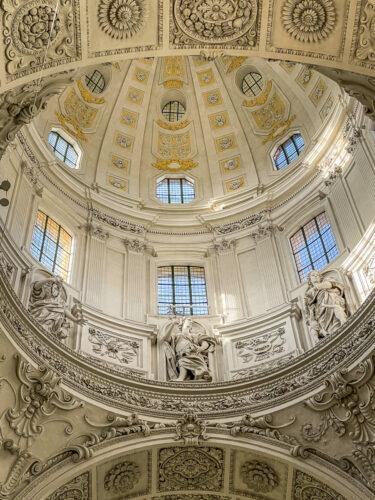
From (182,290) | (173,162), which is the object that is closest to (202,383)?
(182,290)

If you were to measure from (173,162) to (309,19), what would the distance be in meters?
15.7

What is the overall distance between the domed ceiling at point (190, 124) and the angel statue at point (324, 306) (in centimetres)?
698

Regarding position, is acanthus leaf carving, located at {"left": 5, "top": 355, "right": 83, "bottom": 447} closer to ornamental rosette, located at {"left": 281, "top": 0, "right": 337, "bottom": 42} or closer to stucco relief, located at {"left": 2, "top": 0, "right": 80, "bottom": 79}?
stucco relief, located at {"left": 2, "top": 0, "right": 80, "bottom": 79}

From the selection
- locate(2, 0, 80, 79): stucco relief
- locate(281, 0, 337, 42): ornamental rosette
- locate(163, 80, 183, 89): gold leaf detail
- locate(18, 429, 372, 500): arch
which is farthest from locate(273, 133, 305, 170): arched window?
locate(2, 0, 80, 79): stucco relief

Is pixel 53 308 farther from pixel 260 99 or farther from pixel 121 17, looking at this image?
pixel 260 99

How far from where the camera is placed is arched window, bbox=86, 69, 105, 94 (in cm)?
2997

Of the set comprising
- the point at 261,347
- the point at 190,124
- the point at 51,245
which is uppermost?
the point at 190,124

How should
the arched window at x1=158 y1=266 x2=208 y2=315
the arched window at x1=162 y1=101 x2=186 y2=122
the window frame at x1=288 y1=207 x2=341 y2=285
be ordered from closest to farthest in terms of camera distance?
the window frame at x1=288 y1=207 x2=341 y2=285 → the arched window at x1=158 y1=266 x2=208 y2=315 → the arched window at x1=162 y1=101 x2=186 y2=122

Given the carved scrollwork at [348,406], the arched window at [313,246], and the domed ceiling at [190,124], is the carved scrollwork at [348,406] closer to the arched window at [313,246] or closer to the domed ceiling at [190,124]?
the arched window at [313,246]

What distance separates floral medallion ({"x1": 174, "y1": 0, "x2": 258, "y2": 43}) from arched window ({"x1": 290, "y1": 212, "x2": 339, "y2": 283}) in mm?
9640

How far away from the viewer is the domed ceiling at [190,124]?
27938 mm

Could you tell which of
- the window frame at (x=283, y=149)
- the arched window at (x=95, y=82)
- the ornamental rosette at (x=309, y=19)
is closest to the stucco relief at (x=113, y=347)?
the window frame at (x=283, y=149)

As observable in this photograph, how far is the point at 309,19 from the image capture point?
14953 mm

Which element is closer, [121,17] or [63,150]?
[121,17]
